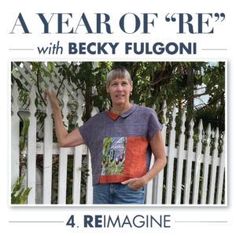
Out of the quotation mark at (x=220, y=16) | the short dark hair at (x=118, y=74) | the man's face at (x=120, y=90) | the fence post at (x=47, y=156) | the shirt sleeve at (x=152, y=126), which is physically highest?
the quotation mark at (x=220, y=16)

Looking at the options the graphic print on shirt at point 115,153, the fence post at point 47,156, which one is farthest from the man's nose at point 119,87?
the fence post at point 47,156

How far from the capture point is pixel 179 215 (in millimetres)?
2643

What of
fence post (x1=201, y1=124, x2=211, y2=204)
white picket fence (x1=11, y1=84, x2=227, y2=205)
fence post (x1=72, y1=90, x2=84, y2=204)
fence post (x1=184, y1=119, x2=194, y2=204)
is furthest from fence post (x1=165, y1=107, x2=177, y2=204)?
fence post (x1=72, y1=90, x2=84, y2=204)

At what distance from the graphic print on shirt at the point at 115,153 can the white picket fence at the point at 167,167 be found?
25 centimetres

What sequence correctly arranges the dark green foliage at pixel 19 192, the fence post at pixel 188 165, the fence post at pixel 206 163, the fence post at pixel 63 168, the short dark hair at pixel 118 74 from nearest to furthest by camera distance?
the short dark hair at pixel 118 74 < the dark green foliage at pixel 19 192 < the fence post at pixel 63 168 < the fence post at pixel 188 165 < the fence post at pixel 206 163

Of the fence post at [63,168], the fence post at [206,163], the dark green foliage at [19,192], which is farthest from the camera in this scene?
the fence post at [206,163]

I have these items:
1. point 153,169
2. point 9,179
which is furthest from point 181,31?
point 9,179

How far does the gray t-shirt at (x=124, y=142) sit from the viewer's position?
259 cm

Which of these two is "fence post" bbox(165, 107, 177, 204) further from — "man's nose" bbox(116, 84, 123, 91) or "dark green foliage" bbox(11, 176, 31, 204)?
"dark green foliage" bbox(11, 176, 31, 204)

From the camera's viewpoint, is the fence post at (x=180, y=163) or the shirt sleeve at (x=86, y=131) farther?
the fence post at (x=180, y=163)

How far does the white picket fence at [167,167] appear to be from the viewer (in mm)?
2746

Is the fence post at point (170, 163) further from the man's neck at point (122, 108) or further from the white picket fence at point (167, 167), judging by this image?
the man's neck at point (122, 108)

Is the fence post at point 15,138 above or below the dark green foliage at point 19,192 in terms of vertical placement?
above

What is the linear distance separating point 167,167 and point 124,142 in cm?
63
